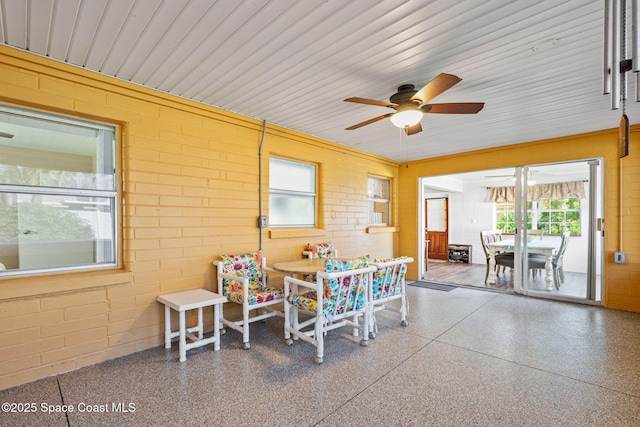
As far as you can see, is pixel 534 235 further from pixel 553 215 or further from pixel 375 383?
pixel 375 383

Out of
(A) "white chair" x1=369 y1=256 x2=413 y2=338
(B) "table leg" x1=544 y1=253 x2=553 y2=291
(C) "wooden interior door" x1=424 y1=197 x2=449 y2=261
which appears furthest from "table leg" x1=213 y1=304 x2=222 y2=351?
(C) "wooden interior door" x1=424 y1=197 x2=449 y2=261

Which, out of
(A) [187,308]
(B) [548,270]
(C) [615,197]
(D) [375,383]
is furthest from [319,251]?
(C) [615,197]

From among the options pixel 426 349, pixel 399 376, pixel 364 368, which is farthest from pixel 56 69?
pixel 426 349

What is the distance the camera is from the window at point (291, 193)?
4.18 metres

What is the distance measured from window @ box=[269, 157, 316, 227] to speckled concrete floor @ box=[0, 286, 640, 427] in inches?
61.7

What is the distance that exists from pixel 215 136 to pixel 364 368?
2.80 metres

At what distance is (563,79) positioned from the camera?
104 inches

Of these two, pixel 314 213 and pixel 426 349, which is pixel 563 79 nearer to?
pixel 426 349

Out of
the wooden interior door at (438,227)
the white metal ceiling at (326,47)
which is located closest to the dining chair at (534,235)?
the white metal ceiling at (326,47)

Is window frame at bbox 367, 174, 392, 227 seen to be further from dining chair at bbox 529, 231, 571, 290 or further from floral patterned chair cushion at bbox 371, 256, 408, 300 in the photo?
dining chair at bbox 529, 231, 571, 290

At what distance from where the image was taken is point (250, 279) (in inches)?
137

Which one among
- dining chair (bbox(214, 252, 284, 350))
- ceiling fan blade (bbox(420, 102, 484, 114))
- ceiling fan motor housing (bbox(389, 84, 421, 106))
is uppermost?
ceiling fan motor housing (bbox(389, 84, 421, 106))

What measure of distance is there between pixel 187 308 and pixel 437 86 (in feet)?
8.77

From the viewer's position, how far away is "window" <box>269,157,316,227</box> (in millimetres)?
4179
